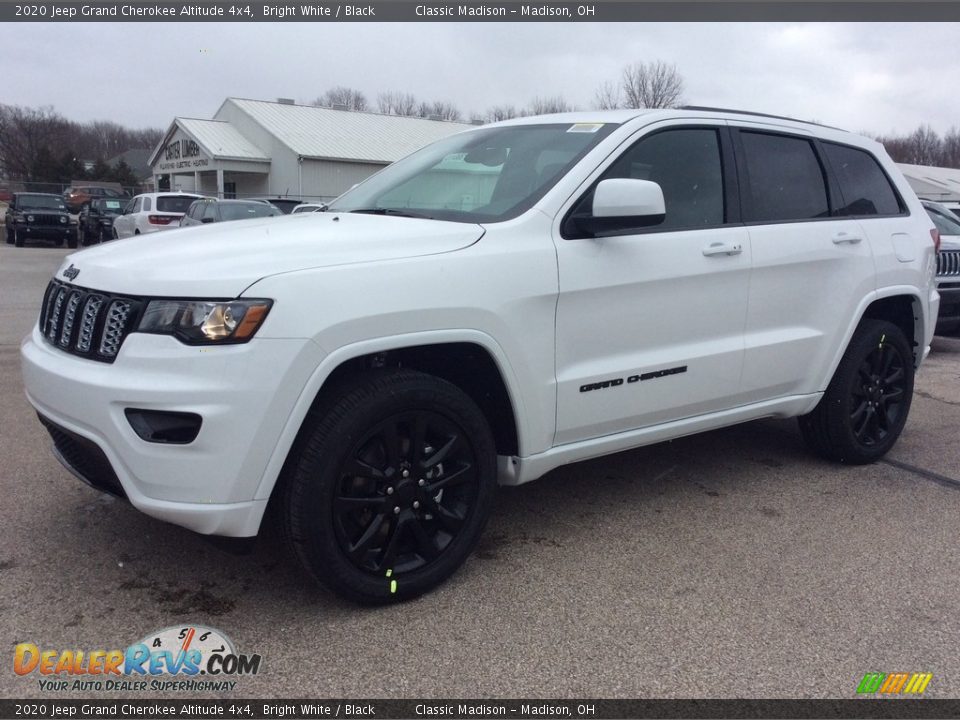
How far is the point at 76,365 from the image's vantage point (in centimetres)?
291

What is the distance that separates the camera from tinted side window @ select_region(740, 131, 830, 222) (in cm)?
421

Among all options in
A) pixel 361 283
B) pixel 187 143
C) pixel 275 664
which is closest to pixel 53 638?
pixel 275 664

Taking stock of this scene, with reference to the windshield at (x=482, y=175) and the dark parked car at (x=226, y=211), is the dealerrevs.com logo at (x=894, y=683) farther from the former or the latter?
the dark parked car at (x=226, y=211)

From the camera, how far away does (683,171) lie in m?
3.96

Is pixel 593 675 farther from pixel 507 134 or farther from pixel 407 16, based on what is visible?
pixel 407 16

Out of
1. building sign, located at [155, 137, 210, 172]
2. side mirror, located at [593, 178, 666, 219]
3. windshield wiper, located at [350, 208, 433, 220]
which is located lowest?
windshield wiper, located at [350, 208, 433, 220]

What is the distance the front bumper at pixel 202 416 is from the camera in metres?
2.63

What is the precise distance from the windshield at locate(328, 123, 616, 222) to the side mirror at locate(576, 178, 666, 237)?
0.25m

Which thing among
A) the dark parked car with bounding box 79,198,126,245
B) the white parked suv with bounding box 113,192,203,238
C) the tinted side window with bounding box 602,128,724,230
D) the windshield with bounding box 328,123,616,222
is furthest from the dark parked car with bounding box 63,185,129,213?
the tinted side window with bounding box 602,128,724,230

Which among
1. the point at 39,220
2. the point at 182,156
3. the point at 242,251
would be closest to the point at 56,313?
the point at 242,251

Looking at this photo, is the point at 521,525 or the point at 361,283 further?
the point at 521,525

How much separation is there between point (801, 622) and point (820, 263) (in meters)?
2.03

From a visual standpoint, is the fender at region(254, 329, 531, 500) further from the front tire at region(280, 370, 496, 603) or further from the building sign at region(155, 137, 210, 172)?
the building sign at region(155, 137, 210, 172)

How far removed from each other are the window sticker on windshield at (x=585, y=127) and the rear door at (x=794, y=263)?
84cm
